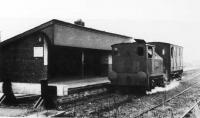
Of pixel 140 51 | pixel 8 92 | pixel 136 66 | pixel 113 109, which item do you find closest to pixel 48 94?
pixel 8 92

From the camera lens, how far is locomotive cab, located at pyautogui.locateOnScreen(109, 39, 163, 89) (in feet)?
45.1

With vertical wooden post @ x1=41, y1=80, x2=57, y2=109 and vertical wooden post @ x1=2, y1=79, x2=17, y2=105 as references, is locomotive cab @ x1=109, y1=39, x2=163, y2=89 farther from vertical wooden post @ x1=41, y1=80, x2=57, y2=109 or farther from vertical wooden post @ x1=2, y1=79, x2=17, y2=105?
vertical wooden post @ x1=2, y1=79, x2=17, y2=105

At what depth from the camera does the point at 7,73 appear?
1514 cm

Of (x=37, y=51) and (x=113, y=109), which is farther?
(x=37, y=51)

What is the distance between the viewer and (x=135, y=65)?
1422 cm

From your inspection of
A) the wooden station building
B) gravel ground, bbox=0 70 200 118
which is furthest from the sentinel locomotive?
the wooden station building

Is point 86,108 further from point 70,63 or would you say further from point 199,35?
point 199,35

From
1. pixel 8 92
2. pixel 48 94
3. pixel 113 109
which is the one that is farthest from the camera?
pixel 8 92

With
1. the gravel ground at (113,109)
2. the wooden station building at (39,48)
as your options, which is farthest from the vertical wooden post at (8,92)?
the wooden station building at (39,48)

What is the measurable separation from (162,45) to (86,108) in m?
10.8

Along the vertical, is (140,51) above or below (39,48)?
below

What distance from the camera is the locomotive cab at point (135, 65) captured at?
13.8m

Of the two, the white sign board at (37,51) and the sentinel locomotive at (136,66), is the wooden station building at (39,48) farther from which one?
the sentinel locomotive at (136,66)

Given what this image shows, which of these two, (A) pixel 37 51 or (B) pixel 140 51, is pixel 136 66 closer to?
(B) pixel 140 51
